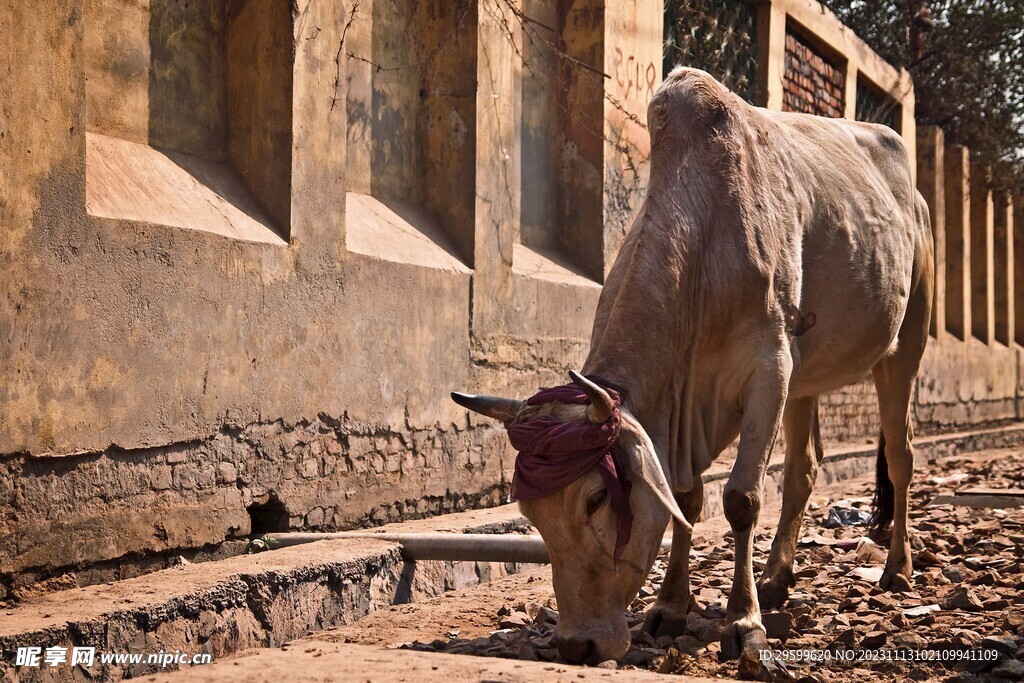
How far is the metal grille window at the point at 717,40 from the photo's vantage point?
11.1 metres

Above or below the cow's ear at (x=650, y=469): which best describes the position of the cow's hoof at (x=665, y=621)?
below

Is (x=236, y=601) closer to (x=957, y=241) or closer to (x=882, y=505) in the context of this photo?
(x=882, y=505)

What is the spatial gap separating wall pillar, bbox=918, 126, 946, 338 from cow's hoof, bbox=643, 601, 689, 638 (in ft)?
48.0

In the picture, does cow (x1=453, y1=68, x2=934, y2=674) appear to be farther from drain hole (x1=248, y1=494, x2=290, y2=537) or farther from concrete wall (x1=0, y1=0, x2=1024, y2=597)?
drain hole (x1=248, y1=494, x2=290, y2=537)

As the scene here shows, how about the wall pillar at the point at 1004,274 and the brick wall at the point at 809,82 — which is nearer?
the brick wall at the point at 809,82

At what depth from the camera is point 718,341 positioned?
495cm

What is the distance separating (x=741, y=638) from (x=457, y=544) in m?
1.81

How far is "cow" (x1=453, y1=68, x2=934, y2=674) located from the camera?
13.6 feet

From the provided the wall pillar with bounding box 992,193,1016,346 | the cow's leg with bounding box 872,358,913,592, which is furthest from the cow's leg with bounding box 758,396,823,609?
the wall pillar with bounding box 992,193,1016,346

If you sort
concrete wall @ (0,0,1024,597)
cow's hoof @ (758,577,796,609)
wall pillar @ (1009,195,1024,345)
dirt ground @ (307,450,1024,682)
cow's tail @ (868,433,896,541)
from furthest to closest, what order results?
1. wall pillar @ (1009,195,1024,345)
2. cow's tail @ (868,433,896,541)
3. cow's hoof @ (758,577,796,609)
4. concrete wall @ (0,0,1024,597)
5. dirt ground @ (307,450,1024,682)

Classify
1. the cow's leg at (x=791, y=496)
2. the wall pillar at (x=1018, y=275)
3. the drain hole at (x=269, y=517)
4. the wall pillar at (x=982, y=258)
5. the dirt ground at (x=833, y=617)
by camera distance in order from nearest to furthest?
the dirt ground at (x=833, y=617)
the cow's leg at (x=791, y=496)
the drain hole at (x=269, y=517)
the wall pillar at (x=982, y=258)
the wall pillar at (x=1018, y=275)

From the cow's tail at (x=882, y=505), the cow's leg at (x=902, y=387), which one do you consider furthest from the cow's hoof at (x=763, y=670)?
the cow's tail at (x=882, y=505)

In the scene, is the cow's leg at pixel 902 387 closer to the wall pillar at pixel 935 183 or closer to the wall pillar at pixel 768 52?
the wall pillar at pixel 768 52

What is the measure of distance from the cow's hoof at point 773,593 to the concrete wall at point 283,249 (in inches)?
92.5
